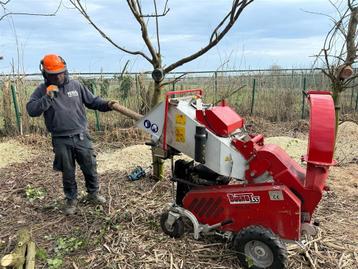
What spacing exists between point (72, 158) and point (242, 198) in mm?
2252

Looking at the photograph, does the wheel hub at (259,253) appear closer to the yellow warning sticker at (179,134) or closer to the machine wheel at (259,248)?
the machine wheel at (259,248)

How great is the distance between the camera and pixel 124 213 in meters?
4.16

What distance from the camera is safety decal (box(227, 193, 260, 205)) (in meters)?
3.04

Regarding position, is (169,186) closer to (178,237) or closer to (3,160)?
(178,237)

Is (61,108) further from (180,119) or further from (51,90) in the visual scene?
(180,119)

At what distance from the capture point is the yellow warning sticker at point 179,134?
10.6 ft

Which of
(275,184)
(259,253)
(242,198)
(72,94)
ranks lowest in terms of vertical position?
(259,253)

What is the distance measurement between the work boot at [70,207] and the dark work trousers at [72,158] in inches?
1.8

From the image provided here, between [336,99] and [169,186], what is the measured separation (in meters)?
2.59

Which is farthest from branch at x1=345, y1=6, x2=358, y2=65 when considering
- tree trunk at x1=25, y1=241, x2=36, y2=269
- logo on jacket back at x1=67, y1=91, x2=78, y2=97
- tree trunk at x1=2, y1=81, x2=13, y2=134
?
tree trunk at x1=2, y1=81, x2=13, y2=134

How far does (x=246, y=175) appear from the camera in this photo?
10.4ft

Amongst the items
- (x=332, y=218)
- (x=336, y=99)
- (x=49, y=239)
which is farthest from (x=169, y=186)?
(x=336, y=99)

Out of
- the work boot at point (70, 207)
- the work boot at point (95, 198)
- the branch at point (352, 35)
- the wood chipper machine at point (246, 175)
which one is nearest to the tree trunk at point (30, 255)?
the work boot at point (70, 207)

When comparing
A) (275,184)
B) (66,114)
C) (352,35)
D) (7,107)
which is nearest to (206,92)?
(7,107)
